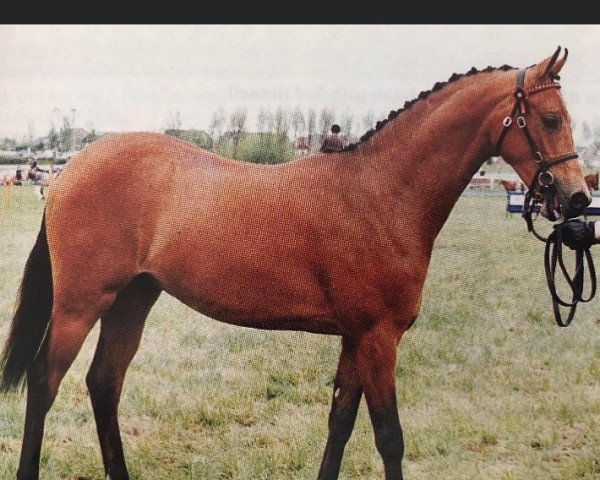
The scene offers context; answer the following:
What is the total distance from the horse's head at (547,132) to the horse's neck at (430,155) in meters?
0.10

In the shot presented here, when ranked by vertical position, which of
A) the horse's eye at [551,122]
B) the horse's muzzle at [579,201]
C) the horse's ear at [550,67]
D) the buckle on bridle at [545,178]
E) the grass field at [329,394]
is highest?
the horse's ear at [550,67]

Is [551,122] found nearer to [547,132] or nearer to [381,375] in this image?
[547,132]

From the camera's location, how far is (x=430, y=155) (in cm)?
265

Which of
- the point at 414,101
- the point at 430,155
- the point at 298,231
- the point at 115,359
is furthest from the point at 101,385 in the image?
the point at 414,101

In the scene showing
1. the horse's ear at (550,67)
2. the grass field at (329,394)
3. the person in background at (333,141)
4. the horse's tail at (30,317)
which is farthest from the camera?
the grass field at (329,394)

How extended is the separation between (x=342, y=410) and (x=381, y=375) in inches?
16.3

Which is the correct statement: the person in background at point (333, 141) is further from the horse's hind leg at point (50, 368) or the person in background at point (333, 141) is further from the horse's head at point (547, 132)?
the horse's hind leg at point (50, 368)

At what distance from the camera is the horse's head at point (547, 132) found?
2.44 metres

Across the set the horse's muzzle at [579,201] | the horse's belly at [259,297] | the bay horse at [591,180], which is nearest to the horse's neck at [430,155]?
the horse's muzzle at [579,201]

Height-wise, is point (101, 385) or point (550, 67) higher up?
point (550, 67)

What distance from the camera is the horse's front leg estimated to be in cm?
263

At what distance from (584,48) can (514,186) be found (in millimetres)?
941

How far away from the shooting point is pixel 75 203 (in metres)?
2.96

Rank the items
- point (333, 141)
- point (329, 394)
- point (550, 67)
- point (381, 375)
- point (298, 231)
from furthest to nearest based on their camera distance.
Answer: point (329, 394), point (333, 141), point (298, 231), point (381, 375), point (550, 67)
